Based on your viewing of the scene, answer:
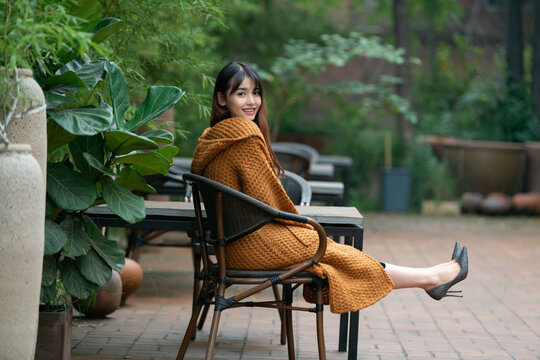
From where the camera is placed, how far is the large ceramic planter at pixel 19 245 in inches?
95.9

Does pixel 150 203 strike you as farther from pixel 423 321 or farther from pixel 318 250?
pixel 423 321

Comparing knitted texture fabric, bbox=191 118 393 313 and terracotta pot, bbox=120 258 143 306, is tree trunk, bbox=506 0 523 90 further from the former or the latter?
knitted texture fabric, bbox=191 118 393 313

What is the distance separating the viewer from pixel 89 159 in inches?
112

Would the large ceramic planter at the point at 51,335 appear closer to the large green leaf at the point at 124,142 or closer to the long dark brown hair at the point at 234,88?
the large green leaf at the point at 124,142

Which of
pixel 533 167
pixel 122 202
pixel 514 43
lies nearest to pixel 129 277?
pixel 122 202

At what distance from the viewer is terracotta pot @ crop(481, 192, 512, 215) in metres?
11.7

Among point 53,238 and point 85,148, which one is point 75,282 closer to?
point 53,238

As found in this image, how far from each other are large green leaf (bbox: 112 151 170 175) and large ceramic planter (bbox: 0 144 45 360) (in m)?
0.45

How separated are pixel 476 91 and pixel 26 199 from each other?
12350 mm

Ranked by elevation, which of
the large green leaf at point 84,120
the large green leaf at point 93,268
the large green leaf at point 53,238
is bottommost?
the large green leaf at point 93,268

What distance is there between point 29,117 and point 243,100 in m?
1.14

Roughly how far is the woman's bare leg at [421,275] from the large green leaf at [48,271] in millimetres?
1385

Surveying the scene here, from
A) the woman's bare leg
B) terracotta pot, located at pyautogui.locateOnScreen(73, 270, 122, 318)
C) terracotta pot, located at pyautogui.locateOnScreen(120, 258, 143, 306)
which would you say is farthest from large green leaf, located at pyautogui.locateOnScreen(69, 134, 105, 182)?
terracotta pot, located at pyautogui.locateOnScreen(120, 258, 143, 306)

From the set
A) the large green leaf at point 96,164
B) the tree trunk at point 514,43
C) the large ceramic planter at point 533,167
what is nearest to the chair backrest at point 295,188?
the large green leaf at point 96,164
